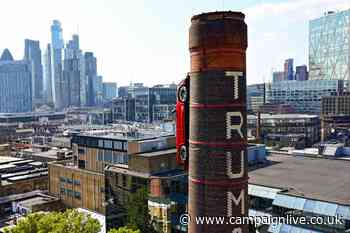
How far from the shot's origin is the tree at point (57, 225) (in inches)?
1564

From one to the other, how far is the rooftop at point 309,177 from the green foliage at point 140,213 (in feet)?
50.2

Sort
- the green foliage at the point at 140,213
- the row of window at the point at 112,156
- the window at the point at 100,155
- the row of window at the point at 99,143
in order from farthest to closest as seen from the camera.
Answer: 1. the window at the point at 100,155
2. the row of window at the point at 99,143
3. the row of window at the point at 112,156
4. the green foliage at the point at 140,213

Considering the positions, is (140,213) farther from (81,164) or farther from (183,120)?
(183,120)

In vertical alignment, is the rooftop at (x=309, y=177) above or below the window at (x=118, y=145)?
below

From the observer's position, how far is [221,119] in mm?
26938

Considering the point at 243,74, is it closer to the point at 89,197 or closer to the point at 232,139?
the point at 232,139

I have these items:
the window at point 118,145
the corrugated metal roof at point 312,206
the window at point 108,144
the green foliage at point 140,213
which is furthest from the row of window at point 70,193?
the corrugated metal roof at point 312,206

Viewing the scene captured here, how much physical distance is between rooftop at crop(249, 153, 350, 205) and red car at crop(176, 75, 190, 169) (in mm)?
18686

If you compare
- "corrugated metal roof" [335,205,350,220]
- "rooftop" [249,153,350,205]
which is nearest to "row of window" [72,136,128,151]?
"rooftop" [249,153,350,205]

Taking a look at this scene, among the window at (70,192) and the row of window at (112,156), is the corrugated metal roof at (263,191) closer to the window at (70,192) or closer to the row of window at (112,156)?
the row of window at (112,156)

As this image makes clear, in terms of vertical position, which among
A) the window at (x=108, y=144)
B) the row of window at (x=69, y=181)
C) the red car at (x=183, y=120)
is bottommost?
the row of window at (x=69, y=181)

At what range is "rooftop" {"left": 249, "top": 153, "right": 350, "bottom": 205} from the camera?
43.0 m

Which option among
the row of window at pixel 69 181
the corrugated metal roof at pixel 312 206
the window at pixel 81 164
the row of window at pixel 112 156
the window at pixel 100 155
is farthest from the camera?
the row of window at pixel 69 181

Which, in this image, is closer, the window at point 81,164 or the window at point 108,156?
the window at point 108,156
